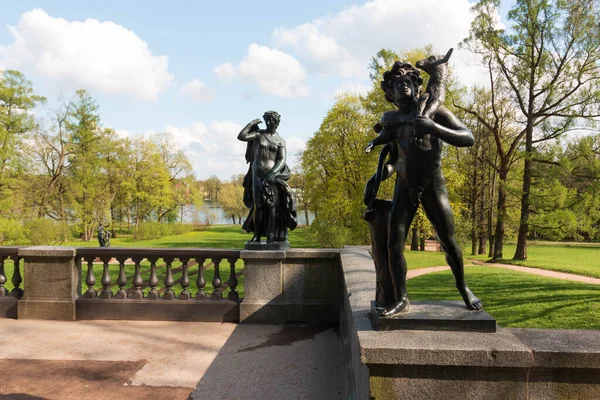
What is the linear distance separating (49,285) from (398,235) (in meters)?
6.07

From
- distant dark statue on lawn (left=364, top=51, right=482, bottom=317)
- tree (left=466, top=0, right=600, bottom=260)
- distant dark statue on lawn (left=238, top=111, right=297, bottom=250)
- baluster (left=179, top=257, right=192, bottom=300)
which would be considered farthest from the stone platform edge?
tree (left=466, top=0, right=600, bottom=260)

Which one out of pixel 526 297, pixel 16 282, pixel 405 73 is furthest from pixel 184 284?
pixel 526 297

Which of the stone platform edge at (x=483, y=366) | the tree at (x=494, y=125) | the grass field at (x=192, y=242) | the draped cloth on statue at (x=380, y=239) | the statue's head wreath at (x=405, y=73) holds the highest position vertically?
the tree at (x=494, y=125)

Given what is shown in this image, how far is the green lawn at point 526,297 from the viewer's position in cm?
1008

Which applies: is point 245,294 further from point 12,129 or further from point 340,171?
point 12,129

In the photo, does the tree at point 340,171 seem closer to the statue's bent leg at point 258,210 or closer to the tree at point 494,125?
the tree at point 494,125

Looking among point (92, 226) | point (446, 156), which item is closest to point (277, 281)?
point (446, 156)

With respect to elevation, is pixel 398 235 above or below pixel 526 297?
above

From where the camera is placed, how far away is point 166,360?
4.92 m

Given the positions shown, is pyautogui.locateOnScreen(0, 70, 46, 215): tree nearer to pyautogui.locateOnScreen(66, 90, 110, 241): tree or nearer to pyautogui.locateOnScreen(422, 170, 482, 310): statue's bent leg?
pyautogui.locateOnScreen(66, 90, 110, 241): tree

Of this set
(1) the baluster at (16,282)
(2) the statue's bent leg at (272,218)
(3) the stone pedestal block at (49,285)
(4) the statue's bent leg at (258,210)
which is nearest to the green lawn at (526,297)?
(2) the statue's bent leg at (272,218)

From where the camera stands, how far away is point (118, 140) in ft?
143

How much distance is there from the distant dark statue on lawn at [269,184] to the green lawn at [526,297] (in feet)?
19.6

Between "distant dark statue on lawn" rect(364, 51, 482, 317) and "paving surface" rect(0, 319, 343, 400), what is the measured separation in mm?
1866
